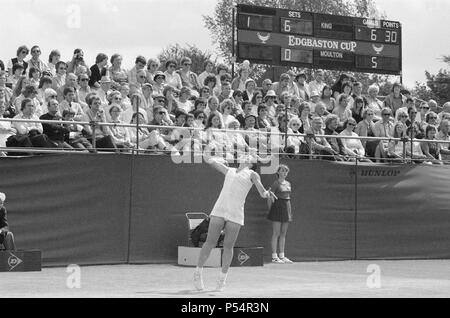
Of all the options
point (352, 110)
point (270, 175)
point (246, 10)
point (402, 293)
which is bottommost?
point (402, 293)

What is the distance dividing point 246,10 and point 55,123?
9016 millimetres

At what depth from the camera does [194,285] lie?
1555 centimetres

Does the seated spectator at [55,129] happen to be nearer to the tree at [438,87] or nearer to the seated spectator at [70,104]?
the seated spectator at [70,104]

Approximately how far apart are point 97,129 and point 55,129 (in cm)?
103

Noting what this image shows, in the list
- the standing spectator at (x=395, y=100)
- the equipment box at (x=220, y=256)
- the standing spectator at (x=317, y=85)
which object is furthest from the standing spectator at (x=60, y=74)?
the standing spectator at (x=395, y=100)

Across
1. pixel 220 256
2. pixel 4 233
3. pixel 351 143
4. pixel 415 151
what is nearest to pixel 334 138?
pixel 351 143

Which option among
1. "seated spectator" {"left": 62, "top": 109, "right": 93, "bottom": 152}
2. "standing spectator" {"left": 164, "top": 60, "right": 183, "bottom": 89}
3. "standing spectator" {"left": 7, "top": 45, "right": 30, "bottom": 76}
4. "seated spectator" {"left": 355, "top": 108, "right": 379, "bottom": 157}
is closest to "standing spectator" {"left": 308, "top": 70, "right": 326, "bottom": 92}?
"seated spectator" {"left": 355, "top": 108, "right": 379, "bottom": 157}

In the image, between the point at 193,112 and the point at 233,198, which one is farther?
the point at 193,112

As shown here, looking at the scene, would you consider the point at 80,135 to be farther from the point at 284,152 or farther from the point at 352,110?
the point at 352,110

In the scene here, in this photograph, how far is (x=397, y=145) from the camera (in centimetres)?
2489

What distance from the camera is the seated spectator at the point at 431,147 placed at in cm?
2517

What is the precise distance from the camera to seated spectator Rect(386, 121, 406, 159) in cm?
2456

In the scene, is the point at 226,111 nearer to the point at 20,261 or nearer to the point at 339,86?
the point at 339,86
